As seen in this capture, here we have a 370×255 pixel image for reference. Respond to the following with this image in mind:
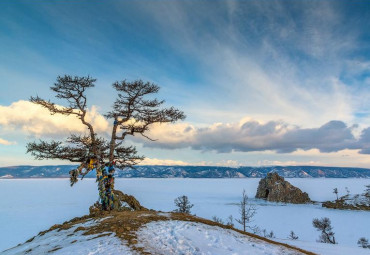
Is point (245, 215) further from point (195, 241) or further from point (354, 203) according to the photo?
point (354, 203)

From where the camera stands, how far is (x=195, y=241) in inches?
430

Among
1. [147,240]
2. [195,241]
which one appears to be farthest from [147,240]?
[195,241]

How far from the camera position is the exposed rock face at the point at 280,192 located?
138m

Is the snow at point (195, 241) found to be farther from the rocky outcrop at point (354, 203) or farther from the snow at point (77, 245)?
the rocky outcrop at point (354, 203)

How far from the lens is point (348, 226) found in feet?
253

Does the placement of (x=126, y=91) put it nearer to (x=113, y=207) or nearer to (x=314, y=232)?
(x=113, y=207)

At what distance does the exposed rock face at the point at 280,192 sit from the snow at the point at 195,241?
142m

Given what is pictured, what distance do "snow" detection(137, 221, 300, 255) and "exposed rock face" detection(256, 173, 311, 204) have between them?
14216cm

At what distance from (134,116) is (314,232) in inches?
2938

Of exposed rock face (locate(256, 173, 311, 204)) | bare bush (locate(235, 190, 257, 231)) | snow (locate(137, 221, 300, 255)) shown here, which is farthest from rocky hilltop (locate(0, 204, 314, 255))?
exposed rock face (locate(256, 173, 311, 204))

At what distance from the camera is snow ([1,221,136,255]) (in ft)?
30.6

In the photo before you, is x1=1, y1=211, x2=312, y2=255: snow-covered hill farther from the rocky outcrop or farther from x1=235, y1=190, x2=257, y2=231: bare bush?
the rocky outcrop

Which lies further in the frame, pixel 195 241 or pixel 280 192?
pixel 280 192

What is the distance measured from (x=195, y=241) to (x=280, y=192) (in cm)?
14722
